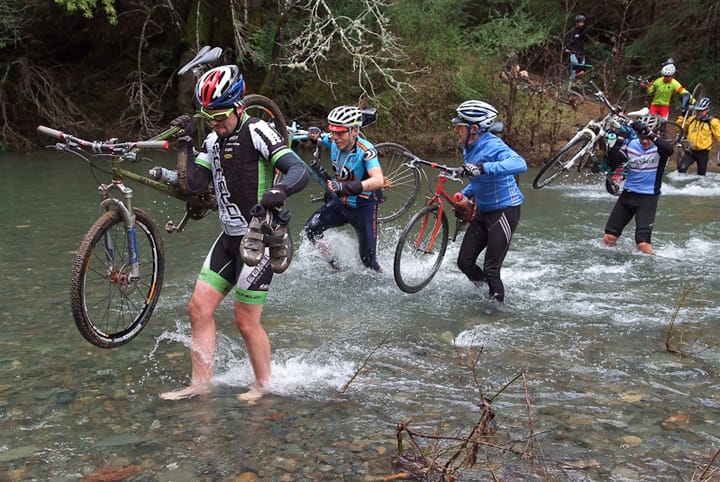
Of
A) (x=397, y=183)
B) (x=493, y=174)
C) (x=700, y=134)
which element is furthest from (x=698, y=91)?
(x=493, y=174)

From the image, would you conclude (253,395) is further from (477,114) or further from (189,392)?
(477,114)

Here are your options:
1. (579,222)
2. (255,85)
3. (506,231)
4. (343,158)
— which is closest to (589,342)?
(506,231)

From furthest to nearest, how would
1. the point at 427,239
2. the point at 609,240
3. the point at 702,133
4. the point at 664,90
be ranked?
the point at 664,90 → the point at 702,133 → the point at 609,240 → the point at 427,239

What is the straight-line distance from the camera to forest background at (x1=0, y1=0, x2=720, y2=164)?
1838cm

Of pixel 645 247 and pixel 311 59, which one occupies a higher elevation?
pixel 311 59

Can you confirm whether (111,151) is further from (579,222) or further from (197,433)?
(579,222)

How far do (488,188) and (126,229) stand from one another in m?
3.54

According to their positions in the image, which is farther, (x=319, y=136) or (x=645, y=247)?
(x=645, y=247)

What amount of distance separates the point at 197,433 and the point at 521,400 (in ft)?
7.24

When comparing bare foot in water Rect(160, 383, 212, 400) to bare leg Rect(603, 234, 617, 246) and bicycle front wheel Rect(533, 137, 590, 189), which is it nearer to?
bare leg Rect(603, 234, 617, 246)

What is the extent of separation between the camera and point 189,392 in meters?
4.94

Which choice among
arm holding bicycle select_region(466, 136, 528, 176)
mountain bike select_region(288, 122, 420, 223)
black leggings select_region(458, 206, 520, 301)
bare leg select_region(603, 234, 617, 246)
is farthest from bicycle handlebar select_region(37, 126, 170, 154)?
bare leg select_region(603, 234, 617, 246)

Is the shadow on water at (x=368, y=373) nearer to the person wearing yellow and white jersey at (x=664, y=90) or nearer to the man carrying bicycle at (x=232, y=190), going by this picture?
the man carrying bicycle at (x=232, y=190)

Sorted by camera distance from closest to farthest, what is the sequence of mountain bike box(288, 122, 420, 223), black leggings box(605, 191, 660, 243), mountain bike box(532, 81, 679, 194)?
black leggings box(605, 191, 660, 243) → mountain bike box(532, 81, 679, 194) → mountain bike box(288, 122, 420, 223)
